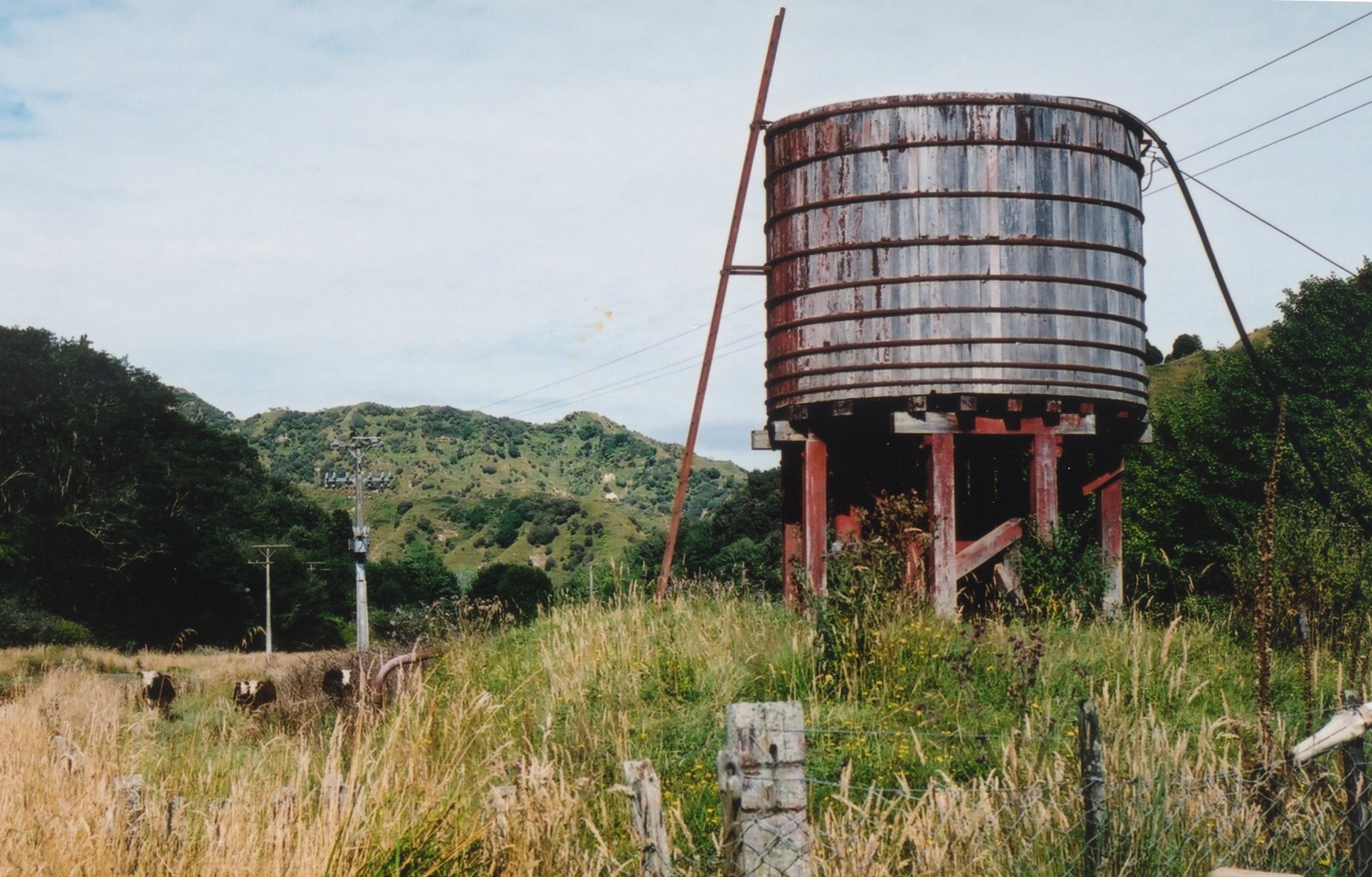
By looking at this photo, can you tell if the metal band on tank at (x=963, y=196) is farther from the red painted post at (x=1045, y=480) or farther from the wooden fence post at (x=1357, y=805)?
the wooden fence post at (x=1357, y=805)

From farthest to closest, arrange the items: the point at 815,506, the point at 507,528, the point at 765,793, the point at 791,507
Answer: the point at 507,528 < the point at 791,507 < the point at 815,506 < the point at 765,793

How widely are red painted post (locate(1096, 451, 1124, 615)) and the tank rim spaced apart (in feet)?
11.0

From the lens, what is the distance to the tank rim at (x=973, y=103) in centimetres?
1066

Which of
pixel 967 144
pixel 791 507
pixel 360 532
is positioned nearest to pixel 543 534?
pixel 360 532

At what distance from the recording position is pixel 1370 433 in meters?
19.3

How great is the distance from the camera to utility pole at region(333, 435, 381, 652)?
1283 inches

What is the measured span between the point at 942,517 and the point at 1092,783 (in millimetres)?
6327

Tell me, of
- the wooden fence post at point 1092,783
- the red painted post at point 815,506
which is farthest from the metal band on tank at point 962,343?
the wooden fence post at point 1092,783

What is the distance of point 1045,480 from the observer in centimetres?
1090

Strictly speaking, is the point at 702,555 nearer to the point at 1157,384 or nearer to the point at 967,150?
the point at 1157,384

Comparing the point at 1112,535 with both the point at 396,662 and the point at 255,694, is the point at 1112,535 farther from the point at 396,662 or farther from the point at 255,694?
the point at 255,694

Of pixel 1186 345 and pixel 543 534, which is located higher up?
pixel 1186 345

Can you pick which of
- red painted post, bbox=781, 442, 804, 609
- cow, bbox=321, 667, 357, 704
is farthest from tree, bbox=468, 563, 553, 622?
cow, bbox=321, 667, 357, 704

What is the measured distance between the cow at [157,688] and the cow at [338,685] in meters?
1.54
